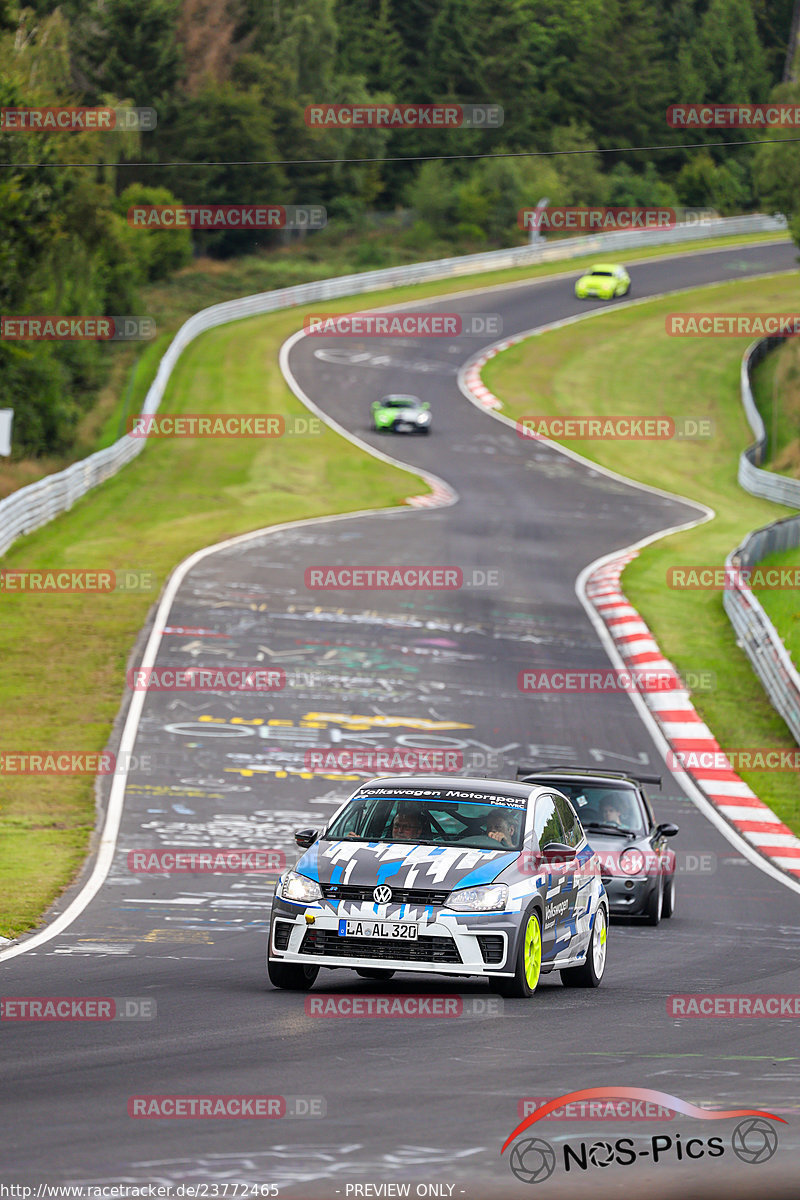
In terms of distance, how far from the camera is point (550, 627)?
103 ft

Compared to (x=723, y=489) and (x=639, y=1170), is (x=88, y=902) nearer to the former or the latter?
(x=639, y=1170)

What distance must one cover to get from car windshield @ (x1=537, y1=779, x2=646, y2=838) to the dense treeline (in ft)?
113

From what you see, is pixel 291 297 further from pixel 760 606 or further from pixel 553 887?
pixel 553 887

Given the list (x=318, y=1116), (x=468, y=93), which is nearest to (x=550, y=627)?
(x=318, y=1116)

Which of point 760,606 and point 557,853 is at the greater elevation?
point 557,853

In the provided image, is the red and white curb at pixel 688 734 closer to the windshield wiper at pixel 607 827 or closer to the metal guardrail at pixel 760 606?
the metal guardrail at pixel 760 606

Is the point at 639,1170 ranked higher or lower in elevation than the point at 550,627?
higher

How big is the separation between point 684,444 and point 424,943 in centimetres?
4818

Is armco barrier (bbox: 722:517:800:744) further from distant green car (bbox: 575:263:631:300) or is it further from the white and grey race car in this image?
distant green car (bbox: 575:263:631:300)

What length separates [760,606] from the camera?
2966 centimetres

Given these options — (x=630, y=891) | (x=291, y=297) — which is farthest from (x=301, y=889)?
(x=291, y=297)

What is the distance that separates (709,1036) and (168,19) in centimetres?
9381

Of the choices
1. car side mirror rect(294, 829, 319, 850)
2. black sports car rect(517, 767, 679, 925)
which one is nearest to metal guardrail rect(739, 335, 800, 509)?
black sports car rect(517, 767, 679, 925)

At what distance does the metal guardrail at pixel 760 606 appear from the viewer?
86.3 feet
